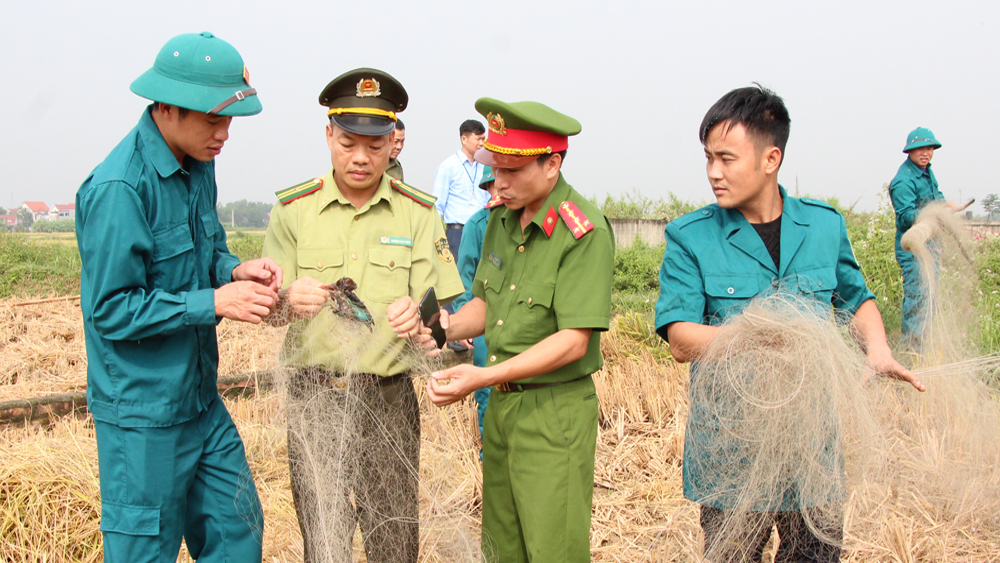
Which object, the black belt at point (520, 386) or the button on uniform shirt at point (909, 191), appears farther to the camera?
the button on uniform shirt at point (909, 191)

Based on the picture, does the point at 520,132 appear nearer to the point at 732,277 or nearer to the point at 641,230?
the point at 732,277

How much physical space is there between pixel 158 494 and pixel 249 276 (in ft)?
2.87

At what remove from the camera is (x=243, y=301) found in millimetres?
2535

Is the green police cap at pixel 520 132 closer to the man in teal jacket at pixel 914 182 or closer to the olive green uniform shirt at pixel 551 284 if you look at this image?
the olive green uniform shirt at pixel 551 284

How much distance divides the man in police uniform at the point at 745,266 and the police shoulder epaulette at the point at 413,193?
1136 millimetres

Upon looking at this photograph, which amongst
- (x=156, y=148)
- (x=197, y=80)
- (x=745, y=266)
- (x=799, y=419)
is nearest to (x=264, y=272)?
(x=156, y=148)

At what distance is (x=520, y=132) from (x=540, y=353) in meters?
0.82

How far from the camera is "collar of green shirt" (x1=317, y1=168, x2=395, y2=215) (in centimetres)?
307

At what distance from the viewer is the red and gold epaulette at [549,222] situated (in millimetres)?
2752

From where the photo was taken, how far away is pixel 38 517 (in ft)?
11.7

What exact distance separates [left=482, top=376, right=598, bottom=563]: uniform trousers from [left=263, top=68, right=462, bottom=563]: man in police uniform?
1.63 ft

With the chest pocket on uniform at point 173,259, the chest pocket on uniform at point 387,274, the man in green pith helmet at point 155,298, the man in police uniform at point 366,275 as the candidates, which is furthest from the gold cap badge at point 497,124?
the chest pocket on uniform at point 173,259

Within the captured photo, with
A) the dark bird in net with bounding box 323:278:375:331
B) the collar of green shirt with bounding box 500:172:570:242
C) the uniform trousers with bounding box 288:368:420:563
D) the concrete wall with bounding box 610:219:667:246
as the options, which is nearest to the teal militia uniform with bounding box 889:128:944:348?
the collar of green shirt with bounding box 500:172:570:242

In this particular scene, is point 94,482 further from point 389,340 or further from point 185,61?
point 185,61
